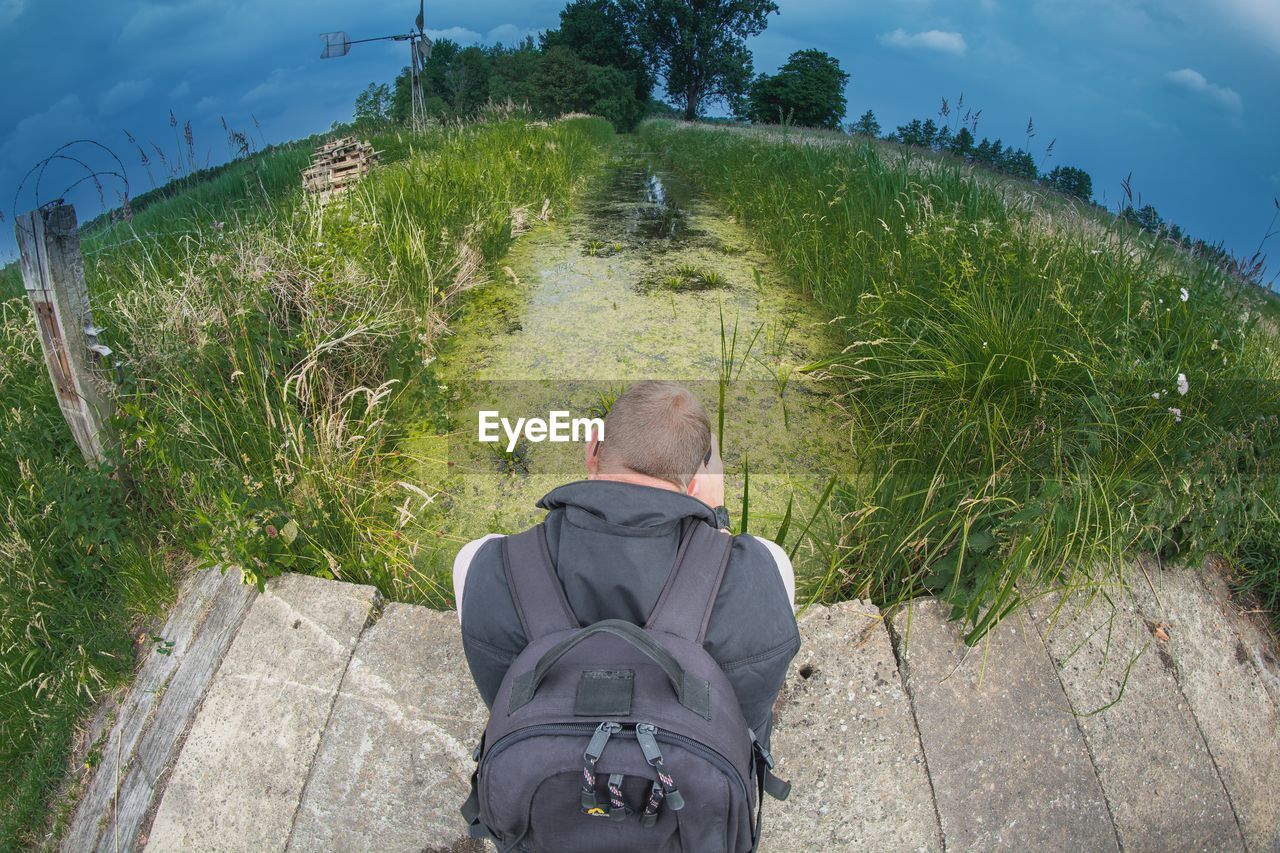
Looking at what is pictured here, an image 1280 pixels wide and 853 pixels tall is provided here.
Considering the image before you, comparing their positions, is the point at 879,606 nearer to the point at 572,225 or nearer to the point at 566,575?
the point at 566,575

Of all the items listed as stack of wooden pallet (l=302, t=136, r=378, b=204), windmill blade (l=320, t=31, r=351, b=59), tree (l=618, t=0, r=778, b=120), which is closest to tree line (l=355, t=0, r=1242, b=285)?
tree (l=618, t=0, r=778, b=120)

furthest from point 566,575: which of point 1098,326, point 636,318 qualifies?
point 636,318

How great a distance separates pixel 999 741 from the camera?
188 cm

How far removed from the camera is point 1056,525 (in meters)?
1.92

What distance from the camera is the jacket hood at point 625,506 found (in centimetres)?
120

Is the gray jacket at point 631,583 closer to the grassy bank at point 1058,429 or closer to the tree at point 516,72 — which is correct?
the grassy bank at point 1058,429

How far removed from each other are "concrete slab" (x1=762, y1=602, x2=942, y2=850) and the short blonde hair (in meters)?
0.89

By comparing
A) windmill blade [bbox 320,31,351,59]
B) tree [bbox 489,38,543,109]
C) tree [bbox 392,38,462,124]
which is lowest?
tree [bbox 392,38,462,124]

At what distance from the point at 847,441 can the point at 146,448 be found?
2763mm

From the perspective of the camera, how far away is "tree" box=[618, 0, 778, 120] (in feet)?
125

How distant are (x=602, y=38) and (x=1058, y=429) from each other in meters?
41.6

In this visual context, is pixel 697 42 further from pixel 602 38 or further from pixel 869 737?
pixel 869 737

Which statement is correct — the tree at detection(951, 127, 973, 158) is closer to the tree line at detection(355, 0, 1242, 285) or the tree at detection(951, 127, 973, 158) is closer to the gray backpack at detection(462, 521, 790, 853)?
the gray backpack at detection(462, 521, 790, 853)

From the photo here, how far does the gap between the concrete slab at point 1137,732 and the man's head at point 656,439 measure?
1441 mm
